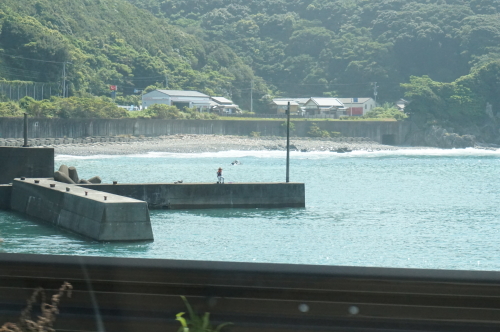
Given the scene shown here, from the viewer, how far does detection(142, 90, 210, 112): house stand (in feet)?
285

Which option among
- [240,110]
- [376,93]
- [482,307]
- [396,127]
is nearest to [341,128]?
[396,127]

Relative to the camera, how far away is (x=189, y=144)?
72562 millimetres

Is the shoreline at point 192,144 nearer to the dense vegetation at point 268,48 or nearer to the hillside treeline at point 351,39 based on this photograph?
the dense vegetation at point 268,48

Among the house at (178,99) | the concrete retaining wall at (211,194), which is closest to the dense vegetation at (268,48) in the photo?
the house at (178,99)

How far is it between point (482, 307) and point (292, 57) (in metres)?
123

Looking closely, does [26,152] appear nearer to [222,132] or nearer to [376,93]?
[222,132]

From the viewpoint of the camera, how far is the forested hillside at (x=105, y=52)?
246 feet

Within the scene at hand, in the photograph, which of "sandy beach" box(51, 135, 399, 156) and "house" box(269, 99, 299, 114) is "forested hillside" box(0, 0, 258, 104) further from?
"sandy beach" box(51, 135, 399, 156)

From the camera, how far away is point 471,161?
71812 mm

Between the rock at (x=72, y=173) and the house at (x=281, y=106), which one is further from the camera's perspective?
the house at (x=281, y=106)

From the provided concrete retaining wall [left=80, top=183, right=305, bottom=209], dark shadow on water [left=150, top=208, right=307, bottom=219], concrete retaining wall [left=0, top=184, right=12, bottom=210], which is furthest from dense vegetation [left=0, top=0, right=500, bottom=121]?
dark shadow on water [left=150, top=208, right=307, bottom=219]

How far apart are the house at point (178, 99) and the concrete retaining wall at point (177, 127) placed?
27.5 ft

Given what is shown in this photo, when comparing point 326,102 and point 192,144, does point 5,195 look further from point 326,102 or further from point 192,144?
point 326,102

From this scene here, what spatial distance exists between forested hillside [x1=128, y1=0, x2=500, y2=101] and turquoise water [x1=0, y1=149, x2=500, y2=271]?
209 ft
